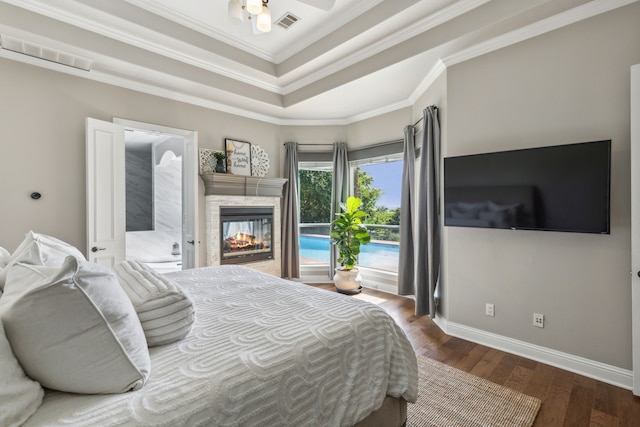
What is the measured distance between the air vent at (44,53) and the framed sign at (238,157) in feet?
5.63

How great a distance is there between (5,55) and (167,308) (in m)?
3.13

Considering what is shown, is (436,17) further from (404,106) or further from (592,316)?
(592,316)

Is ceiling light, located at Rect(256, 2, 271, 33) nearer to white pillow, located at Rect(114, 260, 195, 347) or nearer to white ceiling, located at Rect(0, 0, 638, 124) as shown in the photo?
white ceiling, located at Rect(0, 0, 638, 124)

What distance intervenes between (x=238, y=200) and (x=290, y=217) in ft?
3.11

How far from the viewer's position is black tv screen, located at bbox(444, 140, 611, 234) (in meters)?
2.10

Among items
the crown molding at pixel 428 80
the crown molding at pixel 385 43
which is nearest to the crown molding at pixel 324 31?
the crown molding at pixel 385 43

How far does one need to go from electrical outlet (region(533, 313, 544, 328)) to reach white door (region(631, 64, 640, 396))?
536 millimetres

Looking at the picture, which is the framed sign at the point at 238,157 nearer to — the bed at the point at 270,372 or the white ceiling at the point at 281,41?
the white ceiling at the point at 281,41

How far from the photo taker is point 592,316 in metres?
2.24

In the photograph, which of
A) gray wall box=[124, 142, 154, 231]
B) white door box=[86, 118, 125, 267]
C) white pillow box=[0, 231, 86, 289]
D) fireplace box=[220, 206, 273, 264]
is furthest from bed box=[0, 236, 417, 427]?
gray wall box=[124, 142, 154, 231]

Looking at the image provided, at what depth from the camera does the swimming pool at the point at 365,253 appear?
463cm

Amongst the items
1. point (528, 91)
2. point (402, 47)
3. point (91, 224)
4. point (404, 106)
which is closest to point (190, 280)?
point (91, 224)

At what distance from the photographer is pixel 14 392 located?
0.73 metres

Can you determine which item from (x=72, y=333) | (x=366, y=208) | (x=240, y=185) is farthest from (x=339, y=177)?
(x=72, y=333)
